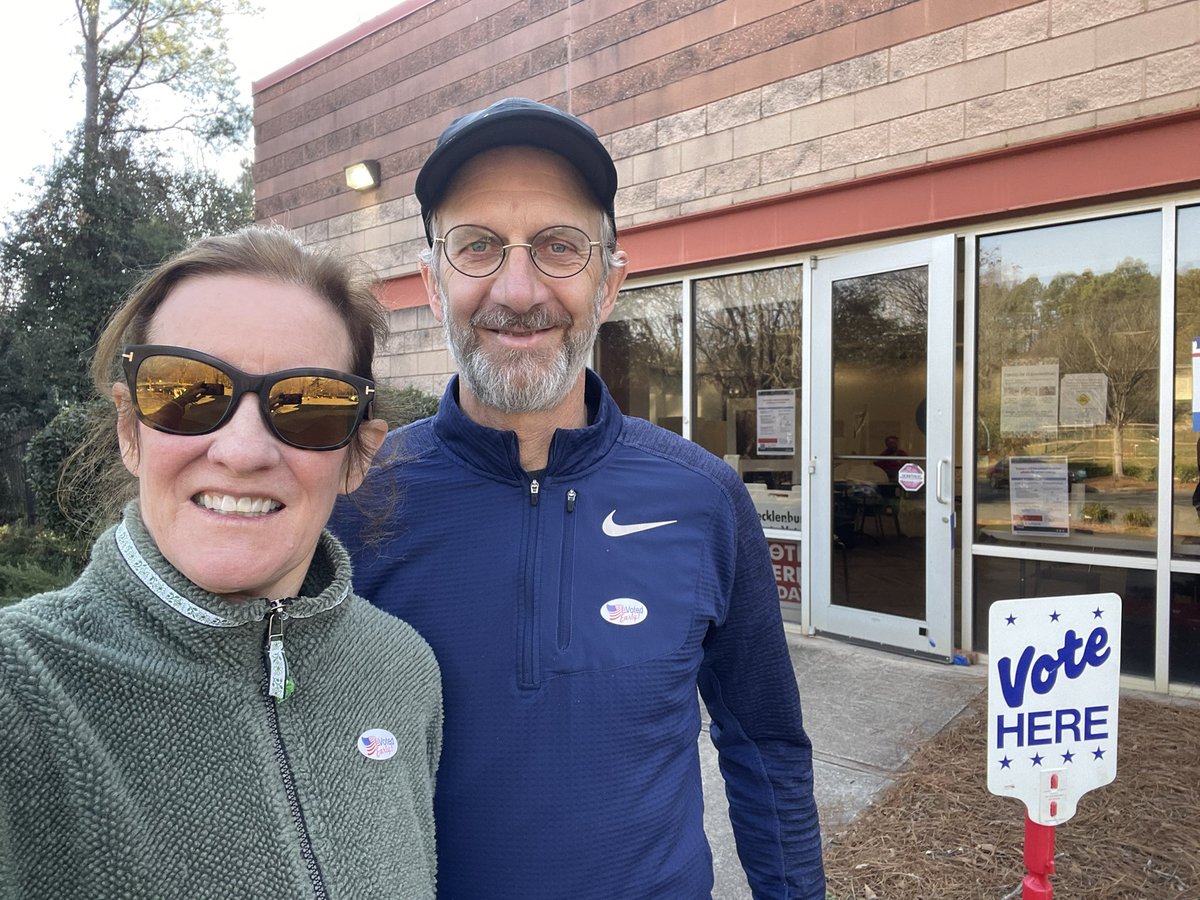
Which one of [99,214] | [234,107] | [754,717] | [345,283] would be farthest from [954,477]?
[234,107]

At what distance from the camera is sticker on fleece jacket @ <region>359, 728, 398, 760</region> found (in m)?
1.13

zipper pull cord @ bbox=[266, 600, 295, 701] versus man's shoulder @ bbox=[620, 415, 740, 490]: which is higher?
man's shoulder @ bbox=[620, 415, 740, 490]

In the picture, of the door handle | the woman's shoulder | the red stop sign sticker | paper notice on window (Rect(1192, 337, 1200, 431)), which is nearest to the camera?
the woman's shoulder

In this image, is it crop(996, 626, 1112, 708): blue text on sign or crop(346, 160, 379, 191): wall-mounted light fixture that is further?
crop(346, 160, 379, 191): wall-mounted light fixture

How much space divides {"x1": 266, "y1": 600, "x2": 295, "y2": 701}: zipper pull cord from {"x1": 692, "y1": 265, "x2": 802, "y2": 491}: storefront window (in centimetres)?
521

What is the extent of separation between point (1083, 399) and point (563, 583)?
4.49m

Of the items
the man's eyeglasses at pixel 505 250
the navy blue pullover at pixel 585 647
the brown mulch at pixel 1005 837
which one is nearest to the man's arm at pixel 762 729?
the navy blue pullover at pixel 585 647

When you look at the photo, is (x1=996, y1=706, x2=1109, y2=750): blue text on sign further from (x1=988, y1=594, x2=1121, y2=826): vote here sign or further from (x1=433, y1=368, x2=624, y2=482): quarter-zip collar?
(x1=433, y1=368, x2=624, y2=482): quarter-zip collar

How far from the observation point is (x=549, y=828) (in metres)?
1.35

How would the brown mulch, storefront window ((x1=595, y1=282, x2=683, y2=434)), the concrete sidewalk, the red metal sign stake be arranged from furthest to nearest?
1. storefront window ((x1=595, y1=282, x2=683, y2=434))
2. the concrete sidewalk
3. the brown mulch
4. the red metal sign stake

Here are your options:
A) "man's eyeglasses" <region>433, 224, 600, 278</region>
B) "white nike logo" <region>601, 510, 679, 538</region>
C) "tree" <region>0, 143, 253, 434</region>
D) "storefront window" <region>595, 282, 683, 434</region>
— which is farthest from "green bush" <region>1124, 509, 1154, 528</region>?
"tree" <region>0, 143, 253, 434</region>

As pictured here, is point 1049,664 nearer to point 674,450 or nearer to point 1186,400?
point 674,450

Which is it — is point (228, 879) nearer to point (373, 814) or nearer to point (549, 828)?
point (373, 814)

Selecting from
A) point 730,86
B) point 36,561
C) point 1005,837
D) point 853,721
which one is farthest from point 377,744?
point 36,561
